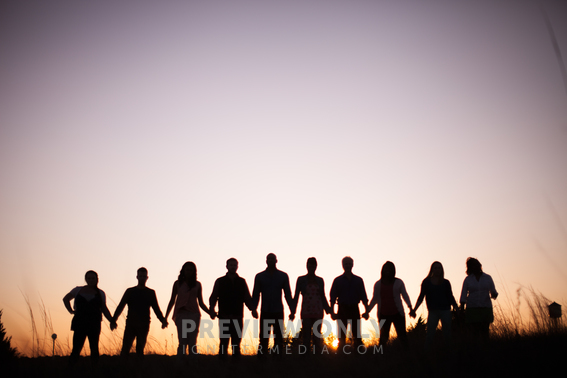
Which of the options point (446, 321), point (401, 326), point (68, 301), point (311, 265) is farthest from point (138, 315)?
point (446, 321)

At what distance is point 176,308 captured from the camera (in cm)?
945

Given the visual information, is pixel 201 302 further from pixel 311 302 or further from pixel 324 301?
pixel 324 301

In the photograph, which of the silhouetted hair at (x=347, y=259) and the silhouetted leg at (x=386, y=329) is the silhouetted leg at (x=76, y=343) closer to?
the silhouetted hair at (x=347, y=259)

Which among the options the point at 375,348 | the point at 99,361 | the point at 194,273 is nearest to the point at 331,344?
the point at 375,348

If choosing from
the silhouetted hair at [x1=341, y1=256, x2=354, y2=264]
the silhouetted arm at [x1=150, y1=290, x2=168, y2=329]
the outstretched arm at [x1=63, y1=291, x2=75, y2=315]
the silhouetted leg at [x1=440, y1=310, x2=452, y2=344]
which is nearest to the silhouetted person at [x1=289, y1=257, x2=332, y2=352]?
the silhouetted hair at [x1=341, y1=256, x2=354, y2=264]

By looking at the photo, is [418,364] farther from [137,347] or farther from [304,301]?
[137,347]

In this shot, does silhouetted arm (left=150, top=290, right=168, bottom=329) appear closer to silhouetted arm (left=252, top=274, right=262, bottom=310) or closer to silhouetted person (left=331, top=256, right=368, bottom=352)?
silhouetted arm (left=252, top=274, right=262, bottom=310)

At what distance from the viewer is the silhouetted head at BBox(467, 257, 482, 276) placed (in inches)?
395

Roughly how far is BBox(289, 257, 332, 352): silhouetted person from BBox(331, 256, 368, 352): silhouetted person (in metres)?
0.31

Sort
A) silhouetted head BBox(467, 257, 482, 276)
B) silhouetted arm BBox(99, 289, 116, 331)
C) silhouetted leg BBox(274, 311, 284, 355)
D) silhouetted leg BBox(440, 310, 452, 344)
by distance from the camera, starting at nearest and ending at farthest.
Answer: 1. silhouetted leg BBox(274, 311, 284, 355)
2. silhouetted arm BBox(99, 289, 116, 331)
3. silhouetted leg BBox(440, 310, 452, 344)
4. silhouetted head BBox(467, 257, 482, 276)

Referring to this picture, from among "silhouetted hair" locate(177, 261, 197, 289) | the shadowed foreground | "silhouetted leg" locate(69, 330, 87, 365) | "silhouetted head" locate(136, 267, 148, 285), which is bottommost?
the shadowed foreground

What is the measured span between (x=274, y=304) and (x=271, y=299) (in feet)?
0.37

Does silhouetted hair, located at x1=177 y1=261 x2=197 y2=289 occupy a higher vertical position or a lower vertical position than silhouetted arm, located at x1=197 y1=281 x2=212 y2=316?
higher

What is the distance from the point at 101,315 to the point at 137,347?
0.95m
